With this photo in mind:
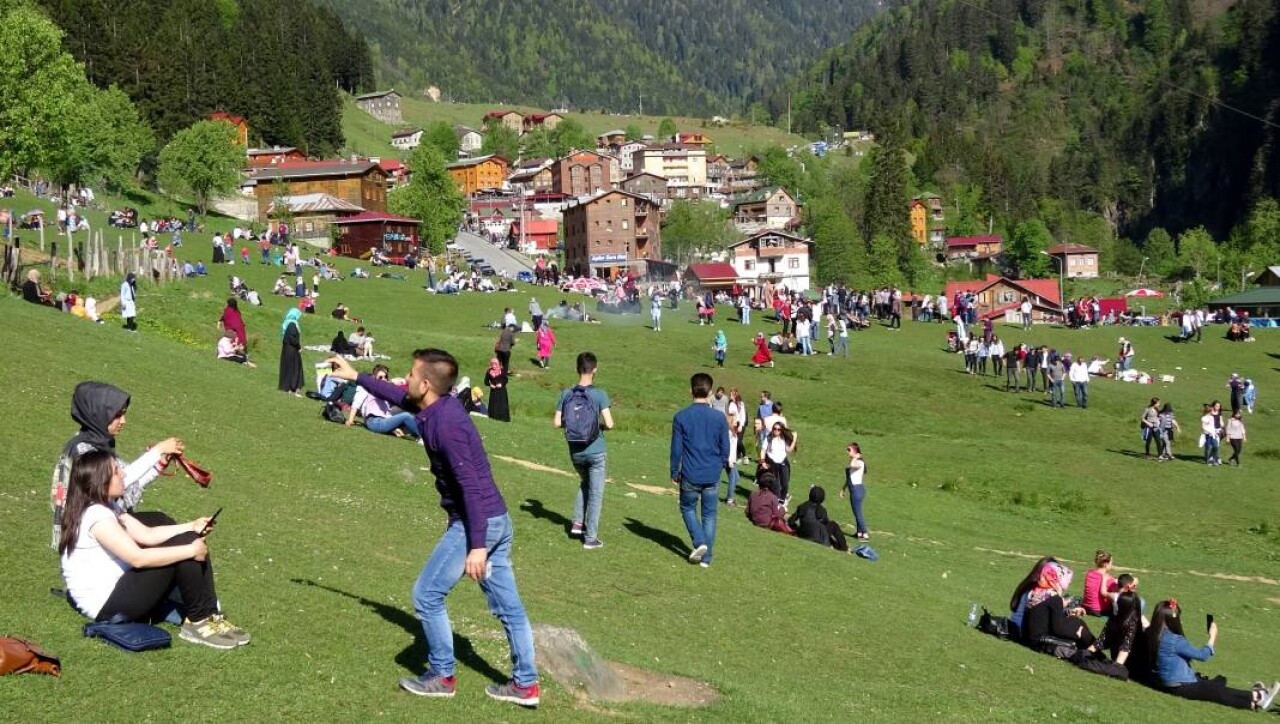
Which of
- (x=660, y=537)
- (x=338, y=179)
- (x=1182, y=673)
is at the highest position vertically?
(x=338, y=179)

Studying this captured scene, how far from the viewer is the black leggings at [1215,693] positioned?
508 inches

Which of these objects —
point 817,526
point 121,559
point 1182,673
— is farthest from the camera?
point 817,526

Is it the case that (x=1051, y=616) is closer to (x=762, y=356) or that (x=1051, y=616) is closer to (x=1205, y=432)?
(x=1205, y=432)

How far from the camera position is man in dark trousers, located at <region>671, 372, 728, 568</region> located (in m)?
14.0

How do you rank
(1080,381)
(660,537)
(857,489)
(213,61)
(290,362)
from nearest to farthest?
(660,537)
(857,489)
(290,362)
(1080,381)
(213,61)

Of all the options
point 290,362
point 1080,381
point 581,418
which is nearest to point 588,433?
point 581,418

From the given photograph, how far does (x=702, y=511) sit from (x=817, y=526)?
16.9 ft

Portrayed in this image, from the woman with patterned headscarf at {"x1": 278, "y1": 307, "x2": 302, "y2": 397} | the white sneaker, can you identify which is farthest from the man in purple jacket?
the woman with patterned headscarf at {"x1": 278, "y1": 307, "x2": 302, "y2": 397}

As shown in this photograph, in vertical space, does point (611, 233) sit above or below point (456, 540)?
above

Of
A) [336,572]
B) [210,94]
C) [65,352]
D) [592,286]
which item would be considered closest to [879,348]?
[592,286]

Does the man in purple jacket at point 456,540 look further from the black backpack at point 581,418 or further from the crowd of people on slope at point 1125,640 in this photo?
the crowd of people on slope at point 1125,640

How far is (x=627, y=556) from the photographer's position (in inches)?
570

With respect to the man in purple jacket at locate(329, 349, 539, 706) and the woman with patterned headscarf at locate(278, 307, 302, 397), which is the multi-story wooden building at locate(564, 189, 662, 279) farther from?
the man in purple jacket at locate(329, 349, 539, 706)

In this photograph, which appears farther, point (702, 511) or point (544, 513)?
point (544, 513)
